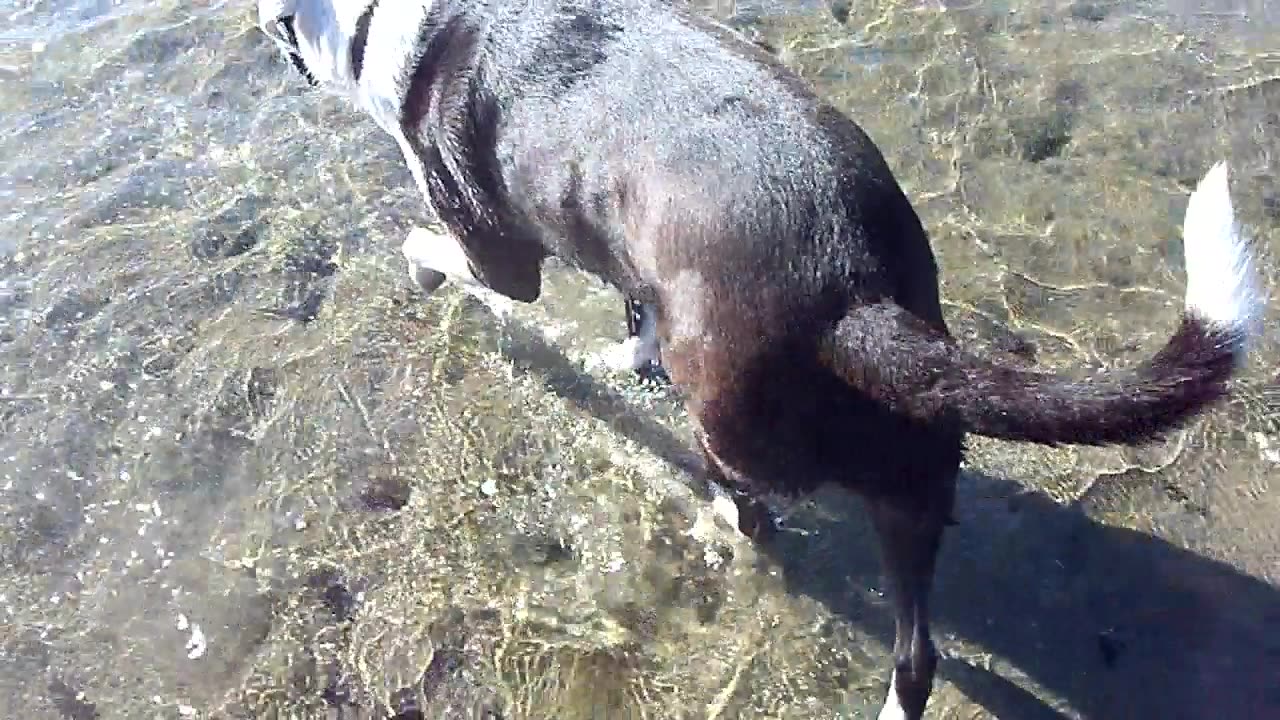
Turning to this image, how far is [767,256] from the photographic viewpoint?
7.43 feet

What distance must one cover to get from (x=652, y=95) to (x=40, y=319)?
272 centimetres

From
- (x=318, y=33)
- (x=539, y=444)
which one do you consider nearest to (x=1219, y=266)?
(x=539, y=444)

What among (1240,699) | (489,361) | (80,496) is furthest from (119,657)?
(1240,699)

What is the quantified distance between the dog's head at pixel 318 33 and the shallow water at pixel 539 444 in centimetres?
78

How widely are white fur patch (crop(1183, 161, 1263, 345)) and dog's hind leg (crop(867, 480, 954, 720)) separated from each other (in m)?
0.67

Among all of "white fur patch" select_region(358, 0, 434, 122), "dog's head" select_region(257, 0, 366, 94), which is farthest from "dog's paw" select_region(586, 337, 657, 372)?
"dog's head" select_region(257, 0, 366, 94)

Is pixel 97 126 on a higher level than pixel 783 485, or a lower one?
lower

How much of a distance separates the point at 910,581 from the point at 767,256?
34.4 inches

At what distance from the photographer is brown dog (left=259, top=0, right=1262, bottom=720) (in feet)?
6.61

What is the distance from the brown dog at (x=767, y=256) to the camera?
2.01 m

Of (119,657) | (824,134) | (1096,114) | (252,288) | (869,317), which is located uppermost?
(824,134)

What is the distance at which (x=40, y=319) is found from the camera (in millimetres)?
4152

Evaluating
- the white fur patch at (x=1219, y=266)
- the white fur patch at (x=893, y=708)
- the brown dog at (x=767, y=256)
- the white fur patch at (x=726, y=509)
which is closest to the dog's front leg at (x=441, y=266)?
the brown dog at (x=767, y=256)

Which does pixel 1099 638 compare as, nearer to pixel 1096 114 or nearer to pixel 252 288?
Result: pixel 1096 114
